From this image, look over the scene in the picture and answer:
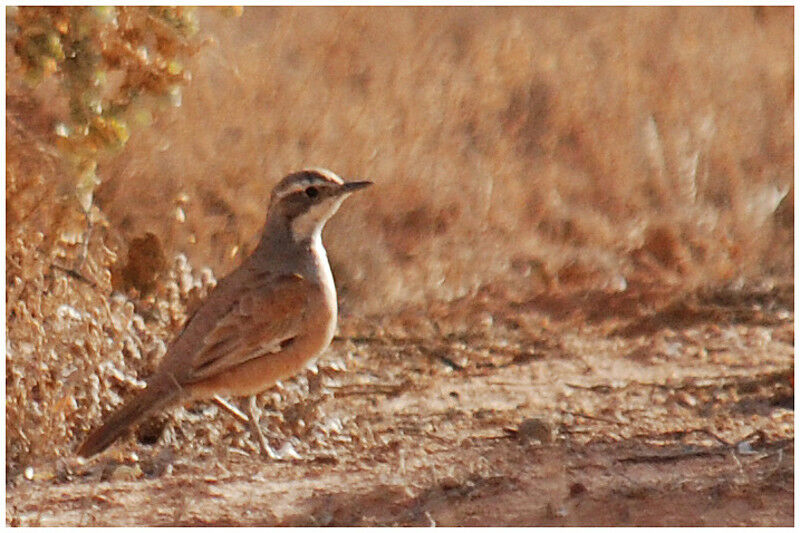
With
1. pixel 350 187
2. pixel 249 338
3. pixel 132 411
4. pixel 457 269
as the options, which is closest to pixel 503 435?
Result: pixel 249 338

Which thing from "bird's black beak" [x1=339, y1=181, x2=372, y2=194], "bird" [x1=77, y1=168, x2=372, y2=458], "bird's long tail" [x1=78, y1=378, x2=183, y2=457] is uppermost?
"bird's black beak" [x1=339, y1=181, x2=372, y2=194]

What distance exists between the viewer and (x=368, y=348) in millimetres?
10312

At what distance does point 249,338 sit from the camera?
27.8ft

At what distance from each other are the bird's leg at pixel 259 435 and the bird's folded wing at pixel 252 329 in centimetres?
36

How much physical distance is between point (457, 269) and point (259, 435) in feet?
9.91

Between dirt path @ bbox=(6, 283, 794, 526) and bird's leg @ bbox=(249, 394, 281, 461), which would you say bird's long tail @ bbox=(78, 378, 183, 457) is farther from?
bird's leg @ bbox=(249, 394, 281, 461)

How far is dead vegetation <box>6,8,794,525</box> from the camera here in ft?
26.5

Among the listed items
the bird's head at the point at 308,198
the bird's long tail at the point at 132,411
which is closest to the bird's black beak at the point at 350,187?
the bird's head at the point at 308,198

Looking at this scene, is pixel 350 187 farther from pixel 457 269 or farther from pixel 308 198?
pixel 457 269

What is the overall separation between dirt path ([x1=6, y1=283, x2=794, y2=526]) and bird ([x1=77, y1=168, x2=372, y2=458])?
1.20 feet

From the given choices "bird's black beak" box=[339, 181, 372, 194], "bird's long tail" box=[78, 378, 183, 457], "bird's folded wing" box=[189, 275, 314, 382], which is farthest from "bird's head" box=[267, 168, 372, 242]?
"bird's long tail" box=[78, 378, 183, 457]

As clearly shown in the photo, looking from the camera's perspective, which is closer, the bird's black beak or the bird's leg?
the bird's leg

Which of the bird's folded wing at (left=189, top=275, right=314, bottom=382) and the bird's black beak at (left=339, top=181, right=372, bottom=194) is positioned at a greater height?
the bird's black beak at (left=339, top=181, right=372, bottom=194)

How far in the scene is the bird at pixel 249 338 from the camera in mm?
8297
